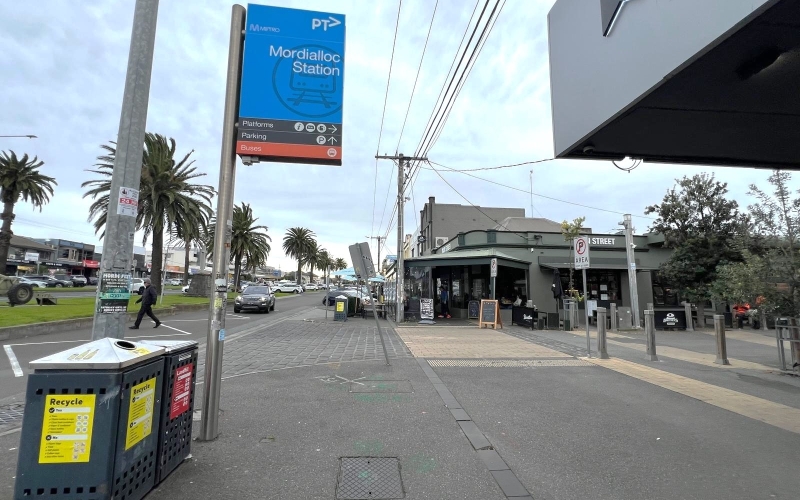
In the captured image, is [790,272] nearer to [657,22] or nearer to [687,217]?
[657,22]

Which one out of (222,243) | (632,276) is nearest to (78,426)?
(222,243)

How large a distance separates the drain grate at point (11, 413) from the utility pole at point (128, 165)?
7.81ft

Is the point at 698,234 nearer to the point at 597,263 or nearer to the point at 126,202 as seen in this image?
the point at 597,263

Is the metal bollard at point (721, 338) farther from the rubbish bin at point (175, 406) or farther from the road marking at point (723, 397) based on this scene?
the rubbish bin at point (175, 406)

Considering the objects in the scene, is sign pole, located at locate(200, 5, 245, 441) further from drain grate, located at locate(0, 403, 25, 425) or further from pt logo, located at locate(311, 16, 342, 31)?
drain grate, located at locate(0, 403, 25, 425)

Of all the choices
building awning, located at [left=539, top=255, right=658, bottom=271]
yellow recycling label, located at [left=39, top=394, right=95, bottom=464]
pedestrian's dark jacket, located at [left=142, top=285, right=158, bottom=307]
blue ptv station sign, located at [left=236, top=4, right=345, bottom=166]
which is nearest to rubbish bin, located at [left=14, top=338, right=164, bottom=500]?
yellow recycling label, located at [left=39, top=394, right=95, bottom=464]

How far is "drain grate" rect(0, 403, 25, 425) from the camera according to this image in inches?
193

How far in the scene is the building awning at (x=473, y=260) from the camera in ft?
65.9

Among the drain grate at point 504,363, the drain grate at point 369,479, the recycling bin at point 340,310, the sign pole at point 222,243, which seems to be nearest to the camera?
the drain grate at point 369,479

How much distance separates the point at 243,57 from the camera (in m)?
4.87

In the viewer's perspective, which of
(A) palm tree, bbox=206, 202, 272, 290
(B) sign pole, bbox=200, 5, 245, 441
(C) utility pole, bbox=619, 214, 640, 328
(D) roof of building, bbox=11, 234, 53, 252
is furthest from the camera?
(D) roof of building, bbox=11, 234, 53, 252

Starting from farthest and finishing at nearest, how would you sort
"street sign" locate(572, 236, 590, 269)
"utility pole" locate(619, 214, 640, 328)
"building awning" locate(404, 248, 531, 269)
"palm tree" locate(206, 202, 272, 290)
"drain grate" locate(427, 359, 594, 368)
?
"palm tree" locate(206, 202, 272, 290)
"building awning" locate(404, 248, 531, 269)
"utility pole" locate(619, 214, 640, 328)
"street sign" locate(572, 236, 590, 269)
"drain grate" locate(427, 359, 594, 368)

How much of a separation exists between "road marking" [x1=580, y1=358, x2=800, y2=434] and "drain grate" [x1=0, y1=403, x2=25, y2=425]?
29.9 ft

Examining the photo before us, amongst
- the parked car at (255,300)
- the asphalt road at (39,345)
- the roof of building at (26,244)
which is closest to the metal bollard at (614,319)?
the asphalt road at (39,345)
